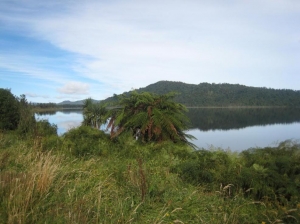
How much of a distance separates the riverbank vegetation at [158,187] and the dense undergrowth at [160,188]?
0.01 meters

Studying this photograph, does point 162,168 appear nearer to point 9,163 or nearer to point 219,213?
point 219,213

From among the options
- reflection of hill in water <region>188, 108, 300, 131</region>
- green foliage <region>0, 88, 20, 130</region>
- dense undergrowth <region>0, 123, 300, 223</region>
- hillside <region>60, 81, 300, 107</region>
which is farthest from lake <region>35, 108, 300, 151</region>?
hillside <region>60, 81, 300, 107</region>

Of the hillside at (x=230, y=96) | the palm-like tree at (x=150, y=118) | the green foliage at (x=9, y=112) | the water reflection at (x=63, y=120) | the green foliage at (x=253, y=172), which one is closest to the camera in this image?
the green foliage at (x=253, y=172)

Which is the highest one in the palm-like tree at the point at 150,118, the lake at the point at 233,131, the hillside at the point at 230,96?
the hillside at the point at 230,96

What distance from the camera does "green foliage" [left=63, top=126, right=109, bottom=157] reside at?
564 cm

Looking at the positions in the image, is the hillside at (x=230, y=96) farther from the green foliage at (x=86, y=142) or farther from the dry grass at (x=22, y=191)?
the dry grass at (x=22, y=191)

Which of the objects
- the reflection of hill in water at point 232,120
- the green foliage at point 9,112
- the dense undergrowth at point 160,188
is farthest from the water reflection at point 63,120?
the reflection of hill in water at point 232,120

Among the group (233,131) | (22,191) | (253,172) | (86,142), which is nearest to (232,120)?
(233,131)

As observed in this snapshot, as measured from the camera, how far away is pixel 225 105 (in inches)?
5605

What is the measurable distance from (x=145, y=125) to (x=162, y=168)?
4.89ft

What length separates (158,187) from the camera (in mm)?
3438

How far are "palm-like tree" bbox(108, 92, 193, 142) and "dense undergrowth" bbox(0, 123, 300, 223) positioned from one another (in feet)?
2.03

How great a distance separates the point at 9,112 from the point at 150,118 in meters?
10.7

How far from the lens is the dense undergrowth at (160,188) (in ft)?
8.48
